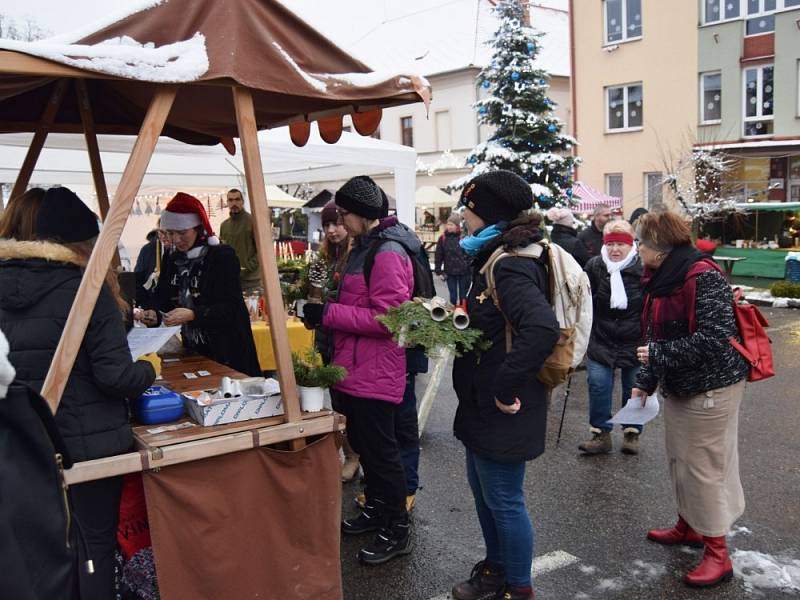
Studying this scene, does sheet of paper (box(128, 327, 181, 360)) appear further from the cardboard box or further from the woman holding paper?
the woman holding paper

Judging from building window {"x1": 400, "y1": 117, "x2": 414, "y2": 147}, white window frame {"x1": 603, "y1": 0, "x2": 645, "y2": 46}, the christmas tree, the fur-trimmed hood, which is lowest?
the fur-trimmed hood

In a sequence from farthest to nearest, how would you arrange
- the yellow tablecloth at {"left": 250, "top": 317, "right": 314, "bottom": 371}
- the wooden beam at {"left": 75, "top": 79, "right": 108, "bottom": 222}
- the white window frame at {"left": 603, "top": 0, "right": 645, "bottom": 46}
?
1. the white window frame at {"left": 603, "top": 0, "right": 645, "bottom": 46}
2. the yellow tablecloth at {"left": 250, "top": 317, "right": 314, "bottom": 371}
3. the wooden beam at {"left": 75, "top": 79, "right": 108, "bottom": 222}

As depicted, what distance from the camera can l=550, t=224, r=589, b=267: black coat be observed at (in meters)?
7.94

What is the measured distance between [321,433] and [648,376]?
1.77 meters

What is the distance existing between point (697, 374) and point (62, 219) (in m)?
2.90

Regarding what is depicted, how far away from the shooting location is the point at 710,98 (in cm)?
2312

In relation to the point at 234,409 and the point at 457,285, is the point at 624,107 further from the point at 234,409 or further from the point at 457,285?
the point at 234,409

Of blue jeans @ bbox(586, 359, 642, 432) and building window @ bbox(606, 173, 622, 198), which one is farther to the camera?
building window @ bbox(606, 173, 622, 198)

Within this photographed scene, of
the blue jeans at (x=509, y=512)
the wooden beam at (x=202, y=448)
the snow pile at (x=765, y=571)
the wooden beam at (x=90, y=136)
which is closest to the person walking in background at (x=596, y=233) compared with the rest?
the snow pile at (x=765, y=571)

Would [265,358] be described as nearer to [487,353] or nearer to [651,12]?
[487,353]

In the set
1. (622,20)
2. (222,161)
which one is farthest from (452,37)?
(222,161)

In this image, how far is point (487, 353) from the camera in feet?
10.3

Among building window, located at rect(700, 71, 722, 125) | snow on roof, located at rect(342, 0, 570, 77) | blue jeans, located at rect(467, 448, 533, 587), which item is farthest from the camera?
snow on roof, located at rect(342, 0, 570, 77)

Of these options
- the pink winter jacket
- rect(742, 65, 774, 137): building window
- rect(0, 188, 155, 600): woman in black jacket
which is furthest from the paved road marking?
rect(742, 65, 774, 137): building window
